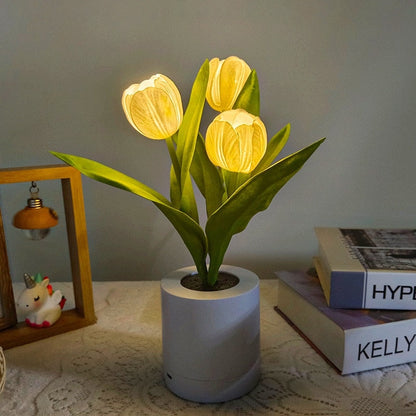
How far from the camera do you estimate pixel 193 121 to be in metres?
0.43

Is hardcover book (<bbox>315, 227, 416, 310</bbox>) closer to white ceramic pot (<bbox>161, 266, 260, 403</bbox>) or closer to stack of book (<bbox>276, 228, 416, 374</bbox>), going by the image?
stack of book (<bbox>276, 228, 416, 374</bbox>)

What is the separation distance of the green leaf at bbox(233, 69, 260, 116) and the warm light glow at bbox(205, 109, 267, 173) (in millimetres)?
83

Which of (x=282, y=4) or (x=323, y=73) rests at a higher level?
(x=282, y=4)

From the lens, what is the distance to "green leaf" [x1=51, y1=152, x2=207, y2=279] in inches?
15.5

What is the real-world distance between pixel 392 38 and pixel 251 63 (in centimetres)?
22

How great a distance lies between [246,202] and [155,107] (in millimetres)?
120

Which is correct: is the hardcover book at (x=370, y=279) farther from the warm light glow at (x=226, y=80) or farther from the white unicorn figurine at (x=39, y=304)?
the white unicorn figurine at (x=39, y=304)

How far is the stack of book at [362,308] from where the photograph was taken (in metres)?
0.47

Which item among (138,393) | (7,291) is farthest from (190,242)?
(7,291)

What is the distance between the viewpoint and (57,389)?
1.49ft

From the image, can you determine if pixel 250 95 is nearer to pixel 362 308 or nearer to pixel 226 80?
pixel 226 80

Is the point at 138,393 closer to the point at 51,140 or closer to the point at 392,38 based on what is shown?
the point at 51,140

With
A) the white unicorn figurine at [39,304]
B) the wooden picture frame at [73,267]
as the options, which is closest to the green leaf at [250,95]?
the wooden picture frame at [73,267]

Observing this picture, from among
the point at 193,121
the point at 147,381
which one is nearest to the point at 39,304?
the point at 147,381
